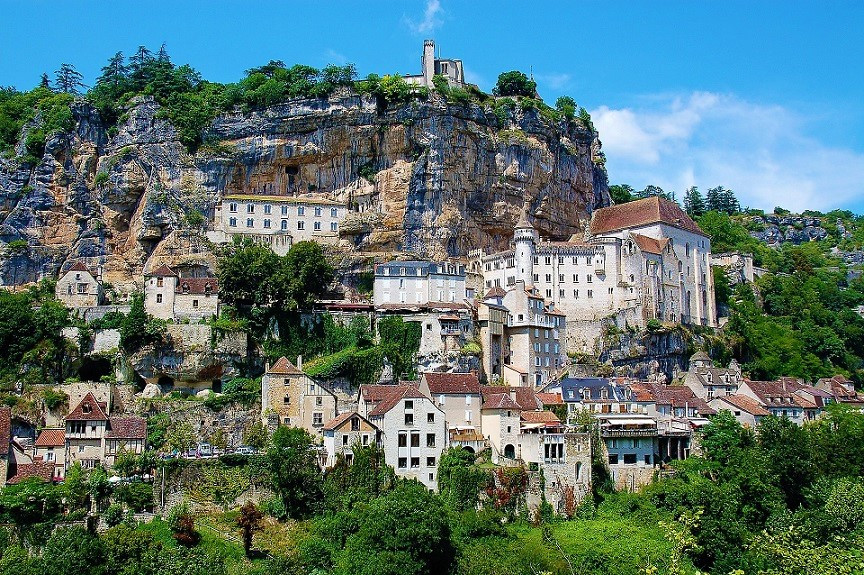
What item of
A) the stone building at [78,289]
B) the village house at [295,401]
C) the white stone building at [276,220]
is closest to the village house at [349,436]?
the village house at [295,401]

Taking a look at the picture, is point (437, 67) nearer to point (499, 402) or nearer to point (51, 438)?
point (499, 402)

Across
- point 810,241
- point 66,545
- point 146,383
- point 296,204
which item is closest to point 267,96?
point 296,204

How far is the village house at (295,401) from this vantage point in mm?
59250

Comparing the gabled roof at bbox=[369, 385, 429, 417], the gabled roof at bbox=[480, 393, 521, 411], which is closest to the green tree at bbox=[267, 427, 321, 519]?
the gabled roof at bbox=[369, 385, 429, 417]

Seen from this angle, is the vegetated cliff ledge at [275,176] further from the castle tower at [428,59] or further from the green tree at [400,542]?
the green tree at [400,542]

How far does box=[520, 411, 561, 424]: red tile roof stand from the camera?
187 ft

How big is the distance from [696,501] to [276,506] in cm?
2293

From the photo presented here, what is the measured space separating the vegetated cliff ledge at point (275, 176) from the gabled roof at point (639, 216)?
945 cm

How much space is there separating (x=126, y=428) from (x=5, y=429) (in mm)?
6569

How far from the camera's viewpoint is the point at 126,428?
2194 inches

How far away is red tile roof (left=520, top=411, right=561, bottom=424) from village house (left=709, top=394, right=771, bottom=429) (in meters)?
15.9

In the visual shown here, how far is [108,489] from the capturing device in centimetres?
4991

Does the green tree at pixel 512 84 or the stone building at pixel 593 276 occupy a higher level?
the green tree at pixel 512 84

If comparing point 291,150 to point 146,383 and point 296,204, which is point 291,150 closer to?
point 296,204
